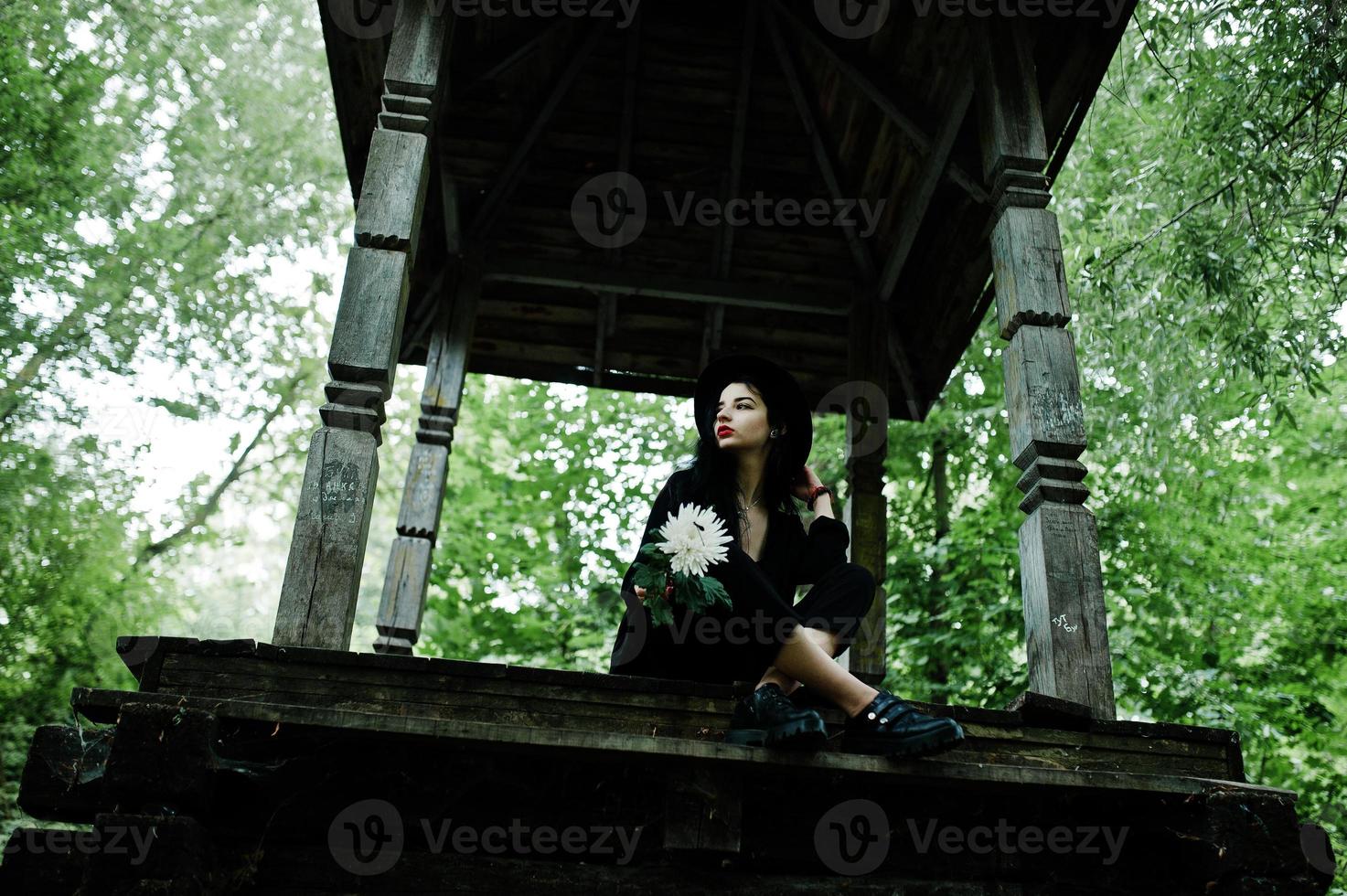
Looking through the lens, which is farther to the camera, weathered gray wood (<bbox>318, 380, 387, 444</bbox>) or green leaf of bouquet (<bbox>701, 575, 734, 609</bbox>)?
weathered gray wood (<bbox>318, 380, 387, 444</bbox>)

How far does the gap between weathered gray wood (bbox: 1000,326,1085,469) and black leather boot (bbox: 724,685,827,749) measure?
1.73 m

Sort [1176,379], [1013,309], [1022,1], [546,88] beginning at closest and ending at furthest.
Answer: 1. [1013,309]
2. [1022,1]
3. [546,88]
4. [1176,379]

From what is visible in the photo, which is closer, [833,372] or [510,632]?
[833,372]

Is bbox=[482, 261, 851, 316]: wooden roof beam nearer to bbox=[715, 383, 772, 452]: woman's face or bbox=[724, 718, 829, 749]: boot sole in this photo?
bbox=[715, 383, 772, 452]: woman's face

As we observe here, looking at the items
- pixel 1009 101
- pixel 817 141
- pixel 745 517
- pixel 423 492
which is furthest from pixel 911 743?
pixel 817 141

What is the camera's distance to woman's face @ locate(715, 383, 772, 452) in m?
4.45

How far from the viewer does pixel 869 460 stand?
8.12 metres

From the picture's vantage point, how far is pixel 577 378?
951 cm

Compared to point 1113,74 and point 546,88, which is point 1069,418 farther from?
point 1113,74

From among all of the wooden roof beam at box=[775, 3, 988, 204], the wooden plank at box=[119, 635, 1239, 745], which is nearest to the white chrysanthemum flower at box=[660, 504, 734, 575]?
the wooden plank at box=[119, 635, 1239, 745]

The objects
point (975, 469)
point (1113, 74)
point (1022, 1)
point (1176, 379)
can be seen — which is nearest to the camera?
point (1022, 1)

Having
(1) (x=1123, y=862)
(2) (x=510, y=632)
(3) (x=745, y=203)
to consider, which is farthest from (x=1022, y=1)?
(2) (x=510, y=632)

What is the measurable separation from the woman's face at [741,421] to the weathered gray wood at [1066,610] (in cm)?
115

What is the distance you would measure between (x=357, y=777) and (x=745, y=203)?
6076 millimetres
